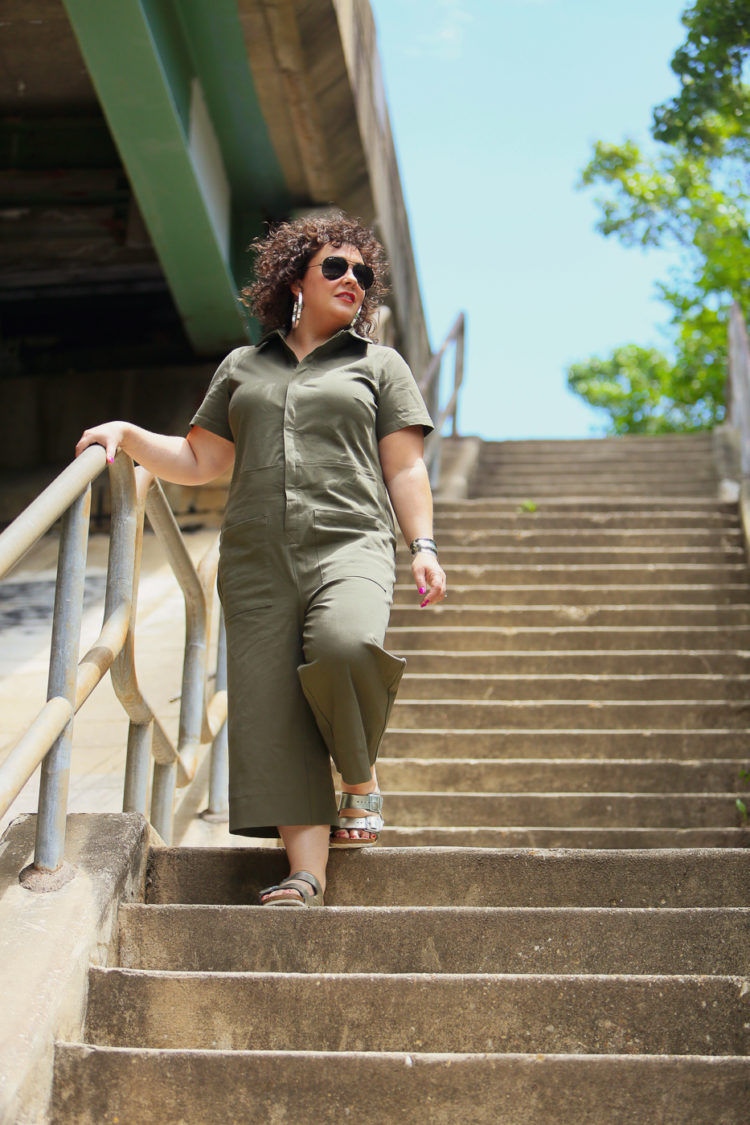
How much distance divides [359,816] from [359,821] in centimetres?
1

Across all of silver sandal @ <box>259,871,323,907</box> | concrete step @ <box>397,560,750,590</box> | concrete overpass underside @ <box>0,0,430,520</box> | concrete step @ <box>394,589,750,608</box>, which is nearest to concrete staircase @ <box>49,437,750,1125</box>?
silver sandal @ <box>259,871,323,907</box>

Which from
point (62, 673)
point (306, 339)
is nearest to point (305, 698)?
point (62, 673)

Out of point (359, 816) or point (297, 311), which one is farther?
point (297, 311)

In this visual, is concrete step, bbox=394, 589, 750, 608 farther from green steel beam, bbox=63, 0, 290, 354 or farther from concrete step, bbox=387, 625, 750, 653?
green steel beam, bbox=63, 0, 290, 354

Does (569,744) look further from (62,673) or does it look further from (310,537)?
(62,673)

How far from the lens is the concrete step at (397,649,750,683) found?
512 centimetres

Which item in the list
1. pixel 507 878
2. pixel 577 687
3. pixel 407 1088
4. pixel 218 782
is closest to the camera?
pixel 407 1088

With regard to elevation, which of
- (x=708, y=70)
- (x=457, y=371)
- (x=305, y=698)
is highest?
(x=708, y=70)

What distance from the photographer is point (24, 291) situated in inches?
376

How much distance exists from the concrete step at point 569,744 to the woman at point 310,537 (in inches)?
75.5

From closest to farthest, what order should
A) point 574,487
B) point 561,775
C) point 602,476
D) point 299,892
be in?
point 299,892, point 561,775, point 574,487, point 602,476

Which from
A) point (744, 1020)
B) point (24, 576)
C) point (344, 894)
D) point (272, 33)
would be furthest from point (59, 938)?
point (272, 33)

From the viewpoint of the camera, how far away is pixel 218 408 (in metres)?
2.77

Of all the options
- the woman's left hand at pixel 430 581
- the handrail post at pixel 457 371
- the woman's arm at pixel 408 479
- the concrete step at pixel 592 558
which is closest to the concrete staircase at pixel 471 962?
the woman's left hand at pixel 430 581
